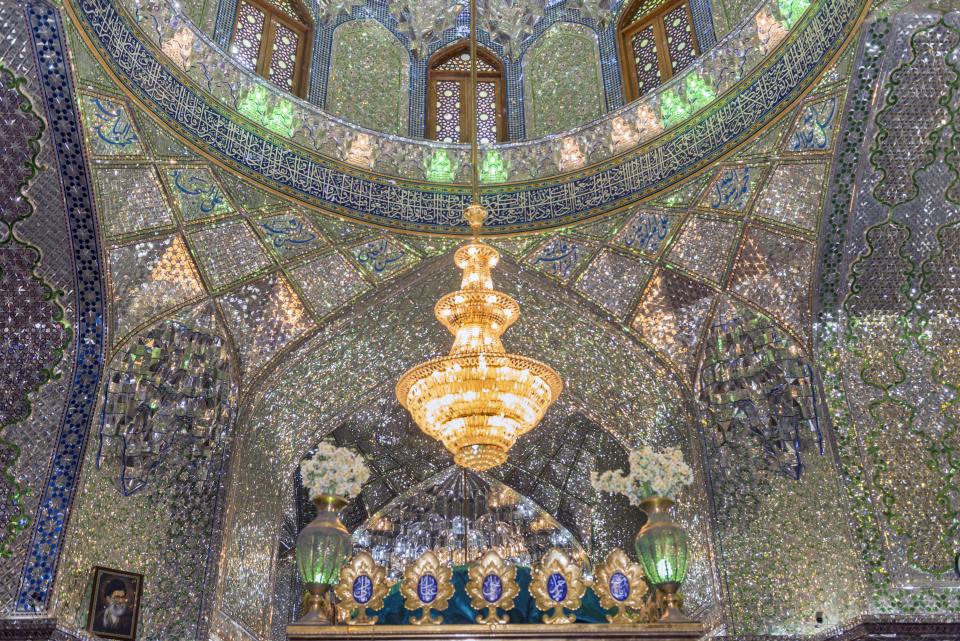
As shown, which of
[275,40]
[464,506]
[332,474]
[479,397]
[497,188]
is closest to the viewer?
[479,397]

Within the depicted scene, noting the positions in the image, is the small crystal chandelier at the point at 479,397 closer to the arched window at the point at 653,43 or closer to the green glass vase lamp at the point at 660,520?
the green glass vase lamp at the point at 660,520

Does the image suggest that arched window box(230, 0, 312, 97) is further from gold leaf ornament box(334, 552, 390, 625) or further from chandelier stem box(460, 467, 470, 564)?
gold leaf ornament box(334, 552, 390, 625)

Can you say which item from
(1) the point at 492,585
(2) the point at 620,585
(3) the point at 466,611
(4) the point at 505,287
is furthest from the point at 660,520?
(4) the point at 505,287

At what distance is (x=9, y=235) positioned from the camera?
17.0 feet

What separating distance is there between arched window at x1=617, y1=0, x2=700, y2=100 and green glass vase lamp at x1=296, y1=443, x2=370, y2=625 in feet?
12.5

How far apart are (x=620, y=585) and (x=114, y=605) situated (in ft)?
9.98

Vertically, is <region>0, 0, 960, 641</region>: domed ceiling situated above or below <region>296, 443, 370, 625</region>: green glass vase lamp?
above

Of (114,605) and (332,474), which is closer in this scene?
(332,474)

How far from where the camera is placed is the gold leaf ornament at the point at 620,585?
15.5 ft

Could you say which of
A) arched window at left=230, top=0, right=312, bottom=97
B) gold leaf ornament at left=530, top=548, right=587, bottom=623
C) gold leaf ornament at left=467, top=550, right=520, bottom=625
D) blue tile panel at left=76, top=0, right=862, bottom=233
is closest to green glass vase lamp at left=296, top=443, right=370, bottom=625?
A: gold leaf ornament at left=467, top=550, right=520, bottom=625

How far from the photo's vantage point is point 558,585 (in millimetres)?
4867

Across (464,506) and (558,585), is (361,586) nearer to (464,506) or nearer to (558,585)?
(558,585)

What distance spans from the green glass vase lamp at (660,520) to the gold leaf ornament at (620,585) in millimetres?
74

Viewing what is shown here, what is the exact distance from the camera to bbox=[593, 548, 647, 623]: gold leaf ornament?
4.73 metres
